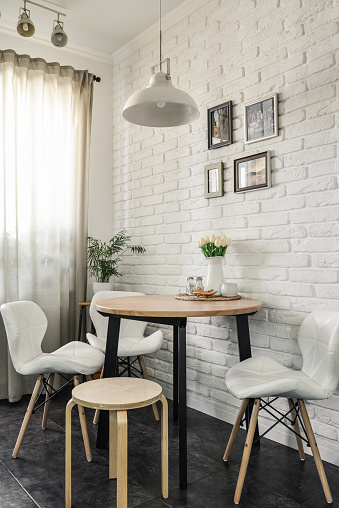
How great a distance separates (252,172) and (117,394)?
1548 mm

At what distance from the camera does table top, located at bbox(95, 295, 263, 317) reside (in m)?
1.99

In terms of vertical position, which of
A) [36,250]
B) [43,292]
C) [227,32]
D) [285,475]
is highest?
[227,32]

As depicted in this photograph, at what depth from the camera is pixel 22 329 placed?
8.26 ft

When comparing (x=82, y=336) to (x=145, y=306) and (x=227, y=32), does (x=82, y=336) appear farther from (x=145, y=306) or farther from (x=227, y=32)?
(x=227, y=32)

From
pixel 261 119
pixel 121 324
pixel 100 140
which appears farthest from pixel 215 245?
pixel 100 140

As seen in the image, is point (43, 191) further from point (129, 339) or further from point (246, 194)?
point (246, 194)

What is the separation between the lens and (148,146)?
11.4 ft

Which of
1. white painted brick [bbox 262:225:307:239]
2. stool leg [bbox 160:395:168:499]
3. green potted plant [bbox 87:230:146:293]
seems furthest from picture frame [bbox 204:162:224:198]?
stool leg [bbox 160:395:168:499]

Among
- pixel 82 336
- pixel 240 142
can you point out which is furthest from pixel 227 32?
A: pixel 82 336

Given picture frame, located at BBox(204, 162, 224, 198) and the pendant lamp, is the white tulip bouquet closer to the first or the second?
picture frame, located at BBox(204, 162, 224, 198)

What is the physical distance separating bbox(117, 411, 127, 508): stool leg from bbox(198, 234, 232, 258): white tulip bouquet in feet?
4.06

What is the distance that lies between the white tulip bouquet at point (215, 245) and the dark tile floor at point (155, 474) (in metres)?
1.07

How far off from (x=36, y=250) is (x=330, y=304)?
2.21 meters

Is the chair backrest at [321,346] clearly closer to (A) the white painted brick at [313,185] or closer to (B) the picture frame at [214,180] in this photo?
(A) the white painted brick at [313,185]
